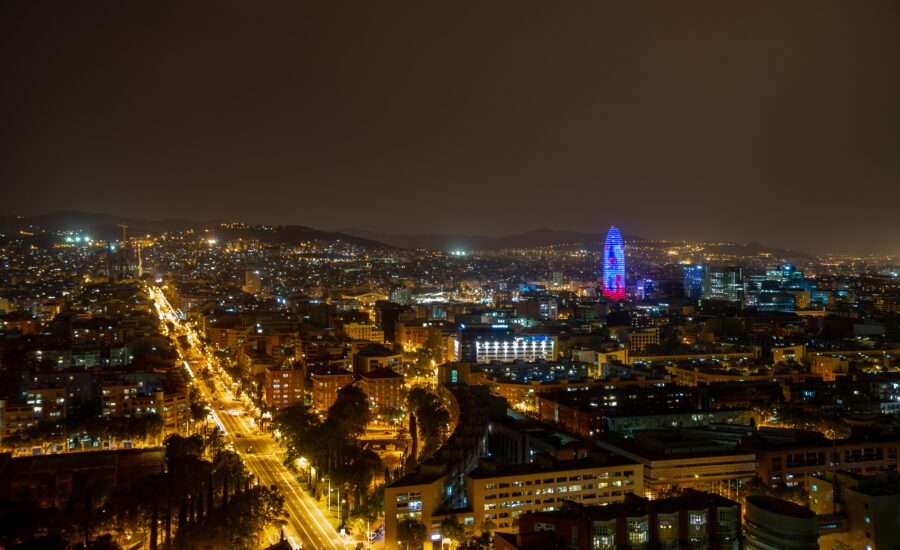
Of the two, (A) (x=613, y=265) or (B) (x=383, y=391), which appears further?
(A) (x=613, y=265)

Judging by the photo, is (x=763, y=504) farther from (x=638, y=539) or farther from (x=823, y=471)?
(x=823, y=471)

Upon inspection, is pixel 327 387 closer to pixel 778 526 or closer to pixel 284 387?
pixel 284 387

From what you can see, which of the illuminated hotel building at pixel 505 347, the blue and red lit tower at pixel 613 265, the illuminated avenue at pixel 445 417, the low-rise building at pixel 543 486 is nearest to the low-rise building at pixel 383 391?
the illuminated avenue at pixel 445 417

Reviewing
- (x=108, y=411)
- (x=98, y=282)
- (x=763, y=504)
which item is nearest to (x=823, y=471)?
(x=763, y=504)

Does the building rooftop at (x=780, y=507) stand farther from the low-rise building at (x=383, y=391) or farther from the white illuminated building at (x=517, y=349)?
the white illuminated building at (x=517, y=349)

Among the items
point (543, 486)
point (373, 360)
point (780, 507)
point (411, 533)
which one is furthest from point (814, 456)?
point (373, 360)

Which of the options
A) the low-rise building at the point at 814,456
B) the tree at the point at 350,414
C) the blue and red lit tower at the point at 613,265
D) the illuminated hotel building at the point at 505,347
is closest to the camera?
the low-rise building at the point at 814,456
